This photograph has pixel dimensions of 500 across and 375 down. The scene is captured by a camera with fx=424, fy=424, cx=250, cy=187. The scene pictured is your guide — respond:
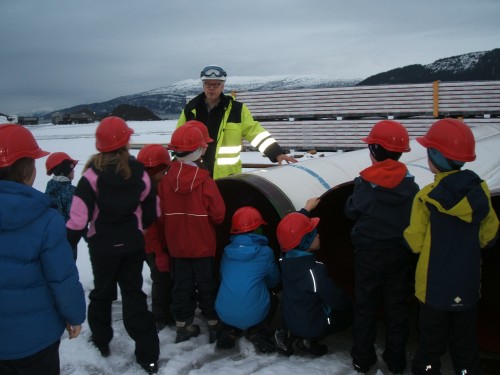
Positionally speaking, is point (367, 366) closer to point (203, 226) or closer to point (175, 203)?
point (203, 226)

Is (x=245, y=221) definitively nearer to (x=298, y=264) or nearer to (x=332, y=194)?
(x=298, y=264)

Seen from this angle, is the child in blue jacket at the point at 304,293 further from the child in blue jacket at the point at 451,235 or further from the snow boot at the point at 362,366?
the child in blue jacket at the point at 451,235

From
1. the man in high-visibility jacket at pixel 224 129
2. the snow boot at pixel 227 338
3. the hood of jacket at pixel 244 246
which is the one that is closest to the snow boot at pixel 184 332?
the snow boot at pixel 227 338

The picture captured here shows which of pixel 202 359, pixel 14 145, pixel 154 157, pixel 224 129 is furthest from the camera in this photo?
pixel 224 129

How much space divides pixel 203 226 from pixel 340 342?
49.4 inches

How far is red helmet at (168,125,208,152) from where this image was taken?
2748mm

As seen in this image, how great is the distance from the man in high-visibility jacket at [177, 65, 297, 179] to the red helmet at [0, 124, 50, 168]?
6.16 feet

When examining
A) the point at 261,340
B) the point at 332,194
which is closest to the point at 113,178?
the point at 261,340

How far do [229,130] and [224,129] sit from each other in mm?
45

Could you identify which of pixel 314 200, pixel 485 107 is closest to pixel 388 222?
pixel 314 200

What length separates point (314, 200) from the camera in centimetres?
289

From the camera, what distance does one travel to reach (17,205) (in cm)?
171

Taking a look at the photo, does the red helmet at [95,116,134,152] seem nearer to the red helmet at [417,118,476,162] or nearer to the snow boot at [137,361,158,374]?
the snow boot at [137,361,158,374]

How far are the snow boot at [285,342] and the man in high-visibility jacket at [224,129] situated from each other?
1510mm
